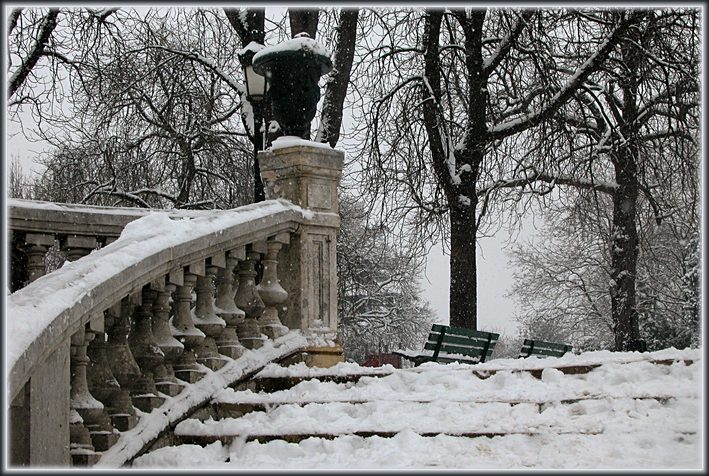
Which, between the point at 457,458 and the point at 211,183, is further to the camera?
the point at 211,183

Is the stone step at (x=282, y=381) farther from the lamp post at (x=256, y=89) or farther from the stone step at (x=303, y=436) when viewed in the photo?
the lamp post at (x=256, y=89)

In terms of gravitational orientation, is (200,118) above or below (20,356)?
above

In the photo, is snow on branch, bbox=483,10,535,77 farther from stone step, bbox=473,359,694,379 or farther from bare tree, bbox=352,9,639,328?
stone step, bbox=473,359,694,379

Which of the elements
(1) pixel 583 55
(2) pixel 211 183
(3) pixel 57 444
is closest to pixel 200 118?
(2) pixel 211 183

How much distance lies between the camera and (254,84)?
10953 millimetres

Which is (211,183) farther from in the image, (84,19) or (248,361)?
(248,361)

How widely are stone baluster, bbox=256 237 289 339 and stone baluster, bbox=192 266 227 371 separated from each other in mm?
748

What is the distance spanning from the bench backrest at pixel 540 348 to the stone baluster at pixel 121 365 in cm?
880

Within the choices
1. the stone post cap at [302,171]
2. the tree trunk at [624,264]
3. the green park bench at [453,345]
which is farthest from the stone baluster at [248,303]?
the tree trunk at [624,264]

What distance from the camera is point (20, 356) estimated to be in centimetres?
399

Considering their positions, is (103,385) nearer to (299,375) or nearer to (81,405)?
(81,405)

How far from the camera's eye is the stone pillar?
7.67 m

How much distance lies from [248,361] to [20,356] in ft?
9.54

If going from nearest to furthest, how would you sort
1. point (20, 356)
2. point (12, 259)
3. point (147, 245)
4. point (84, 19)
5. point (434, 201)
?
point (20, 356)
point (147, 245)
point (12, 259)
point (84, 19)
point (434, 201)
